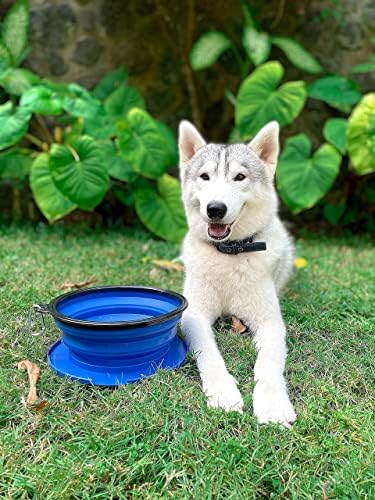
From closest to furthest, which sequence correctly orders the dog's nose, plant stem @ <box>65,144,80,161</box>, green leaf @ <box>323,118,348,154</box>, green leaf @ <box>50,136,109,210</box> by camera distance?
the dog's nose → green leaf @ <box>50,136,109,210</box> → plant stem @ <box>65,144,80,161</box> → green leaf @ <box>323,118,348,154</box>

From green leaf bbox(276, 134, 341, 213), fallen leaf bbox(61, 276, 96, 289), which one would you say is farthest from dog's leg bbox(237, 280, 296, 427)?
green leaf bbox(276, 134, 341, 213)

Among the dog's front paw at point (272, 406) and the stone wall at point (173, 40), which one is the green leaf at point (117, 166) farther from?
the dog's front paw at point (272, 406)

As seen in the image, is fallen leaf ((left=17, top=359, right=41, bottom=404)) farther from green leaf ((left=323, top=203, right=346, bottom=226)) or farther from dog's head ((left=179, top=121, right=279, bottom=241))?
green leaf ((left=323, top=203, right=346, bottom=226))

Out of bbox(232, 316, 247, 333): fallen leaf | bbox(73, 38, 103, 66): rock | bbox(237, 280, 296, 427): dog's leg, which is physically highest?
bbox(73, 38, 103, 66): rock

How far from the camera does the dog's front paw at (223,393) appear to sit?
2.01 metres

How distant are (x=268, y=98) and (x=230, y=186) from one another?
2.24 m

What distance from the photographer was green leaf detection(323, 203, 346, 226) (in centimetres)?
Answer: 530

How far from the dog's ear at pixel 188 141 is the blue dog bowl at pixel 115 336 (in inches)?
34.0

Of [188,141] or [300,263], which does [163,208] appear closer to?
[300,263]

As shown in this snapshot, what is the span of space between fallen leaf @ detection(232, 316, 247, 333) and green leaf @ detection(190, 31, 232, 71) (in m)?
2.99

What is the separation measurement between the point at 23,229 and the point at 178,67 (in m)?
2.33

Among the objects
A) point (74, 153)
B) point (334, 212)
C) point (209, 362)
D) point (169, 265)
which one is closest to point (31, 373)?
point (209, 362)

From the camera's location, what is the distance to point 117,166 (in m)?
4.62

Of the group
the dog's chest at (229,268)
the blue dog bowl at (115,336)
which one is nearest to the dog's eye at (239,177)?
the dog's chest at (229,268)
